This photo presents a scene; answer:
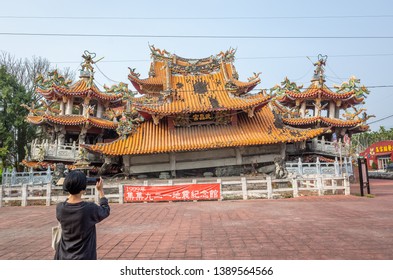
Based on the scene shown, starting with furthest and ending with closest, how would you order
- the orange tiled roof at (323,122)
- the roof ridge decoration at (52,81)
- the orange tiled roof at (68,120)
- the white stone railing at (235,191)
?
1. the orange tiled roof at (323,122)
2. the roof ridge decoration at (52,81)
3. the orange tiled roof at (68,120)
4. the white stone railing at (235,191)

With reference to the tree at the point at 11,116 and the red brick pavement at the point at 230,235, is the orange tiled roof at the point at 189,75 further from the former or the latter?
the red brick pavement at the point at 230,235

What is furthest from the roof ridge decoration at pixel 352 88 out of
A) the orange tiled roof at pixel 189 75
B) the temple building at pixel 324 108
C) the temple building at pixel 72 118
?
the temple building at pixel 72 118

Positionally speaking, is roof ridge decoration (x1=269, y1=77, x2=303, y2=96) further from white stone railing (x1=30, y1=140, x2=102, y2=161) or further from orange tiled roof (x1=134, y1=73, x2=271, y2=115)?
white stone railing (x1=30, y1=140, x2=102, y2=161)

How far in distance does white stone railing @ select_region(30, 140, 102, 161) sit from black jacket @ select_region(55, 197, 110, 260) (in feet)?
53.5

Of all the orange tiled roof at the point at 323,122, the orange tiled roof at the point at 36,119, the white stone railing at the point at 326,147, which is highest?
the orange tiled roof at the point at 36,119

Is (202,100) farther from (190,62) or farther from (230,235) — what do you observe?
(230,235)

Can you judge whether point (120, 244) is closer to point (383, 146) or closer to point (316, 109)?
point (316, 109)

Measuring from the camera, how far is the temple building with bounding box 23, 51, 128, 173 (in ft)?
59.2

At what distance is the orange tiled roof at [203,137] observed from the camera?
1395 centimetres

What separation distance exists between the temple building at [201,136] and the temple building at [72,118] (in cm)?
478

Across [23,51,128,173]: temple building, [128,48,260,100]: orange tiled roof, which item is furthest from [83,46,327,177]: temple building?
[23,51,128,173]: temple building

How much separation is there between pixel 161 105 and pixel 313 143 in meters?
12.3

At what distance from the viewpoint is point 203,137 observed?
49.8 ft

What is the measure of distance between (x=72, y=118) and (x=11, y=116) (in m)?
5.78
